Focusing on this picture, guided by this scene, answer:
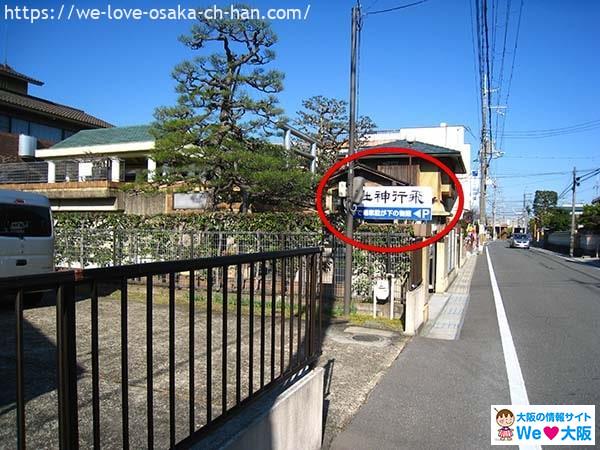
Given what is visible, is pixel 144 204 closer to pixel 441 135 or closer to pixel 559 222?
pixel 441 135

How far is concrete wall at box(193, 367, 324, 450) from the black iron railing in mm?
93

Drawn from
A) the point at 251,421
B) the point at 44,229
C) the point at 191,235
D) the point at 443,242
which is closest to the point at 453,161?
the point at 443,242

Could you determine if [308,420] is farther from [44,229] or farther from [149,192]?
[149,192]

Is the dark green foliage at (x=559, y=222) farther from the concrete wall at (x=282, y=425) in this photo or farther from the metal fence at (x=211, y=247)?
the concrete wall at (x=282, y=425)

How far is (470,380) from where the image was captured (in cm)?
Answer: 582

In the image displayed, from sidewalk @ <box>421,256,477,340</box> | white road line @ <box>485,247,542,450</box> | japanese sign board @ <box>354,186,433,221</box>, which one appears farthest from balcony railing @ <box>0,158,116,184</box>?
white road line @ <box>485,247,542,450</box>

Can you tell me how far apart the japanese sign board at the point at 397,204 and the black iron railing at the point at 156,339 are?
5.64 m

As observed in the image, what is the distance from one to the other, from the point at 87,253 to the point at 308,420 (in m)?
10.9

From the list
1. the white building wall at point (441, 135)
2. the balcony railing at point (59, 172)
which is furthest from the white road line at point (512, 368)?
the white building wall at point (441, 135)

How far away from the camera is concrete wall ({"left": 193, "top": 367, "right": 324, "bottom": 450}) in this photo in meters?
2.65

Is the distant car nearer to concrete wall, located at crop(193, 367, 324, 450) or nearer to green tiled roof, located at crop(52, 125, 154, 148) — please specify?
green tiled roof, located at crop(52, 125, 154, 148)

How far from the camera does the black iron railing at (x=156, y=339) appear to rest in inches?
71.4

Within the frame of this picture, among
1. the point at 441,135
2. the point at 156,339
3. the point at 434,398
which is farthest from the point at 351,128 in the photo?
the point at 441,135

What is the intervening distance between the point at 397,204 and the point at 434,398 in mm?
5270
